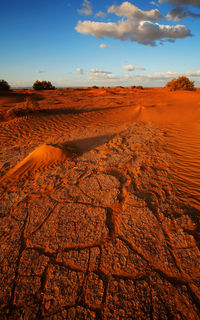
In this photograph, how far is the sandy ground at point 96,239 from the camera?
1200 millimetres

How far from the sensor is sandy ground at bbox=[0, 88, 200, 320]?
1.20 meters

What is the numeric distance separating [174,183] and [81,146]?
2654 mm

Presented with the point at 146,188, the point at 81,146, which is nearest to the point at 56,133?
the point at 81,146

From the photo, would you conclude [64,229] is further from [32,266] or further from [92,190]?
[92,190]

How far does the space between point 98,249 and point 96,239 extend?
12 centimetres

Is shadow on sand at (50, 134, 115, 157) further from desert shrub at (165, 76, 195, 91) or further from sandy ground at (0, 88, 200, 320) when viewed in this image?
desert shrub at (165, 76, 195, 91)

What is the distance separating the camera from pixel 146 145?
4.03 metres

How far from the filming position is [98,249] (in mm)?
1567

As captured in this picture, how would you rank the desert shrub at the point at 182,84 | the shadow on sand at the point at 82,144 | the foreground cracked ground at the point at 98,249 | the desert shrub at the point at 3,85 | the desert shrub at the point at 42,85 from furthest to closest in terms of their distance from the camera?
the desert shrub at the point at 42,85 → the desert shrub at the point at 182,84 → the desert shrub at the point at 3,85 → the shadow on sand at the point at 82,144 → the foreground cracked ground at the point at 98,249

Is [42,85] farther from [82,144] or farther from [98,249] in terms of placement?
[98,249]

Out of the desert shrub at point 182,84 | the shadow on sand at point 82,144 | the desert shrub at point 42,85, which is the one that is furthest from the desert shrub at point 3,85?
the desert shrub at point 182,84

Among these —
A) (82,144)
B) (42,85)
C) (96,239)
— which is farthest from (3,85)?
(96,239)

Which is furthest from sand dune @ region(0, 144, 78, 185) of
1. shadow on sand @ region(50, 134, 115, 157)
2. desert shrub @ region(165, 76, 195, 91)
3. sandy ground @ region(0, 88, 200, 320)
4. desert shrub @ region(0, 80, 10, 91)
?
desert shrub @ region(165, 76, 195, 91)

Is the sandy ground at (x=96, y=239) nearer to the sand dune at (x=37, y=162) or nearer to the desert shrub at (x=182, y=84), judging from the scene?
the sand dune at (x=37, y=162)
